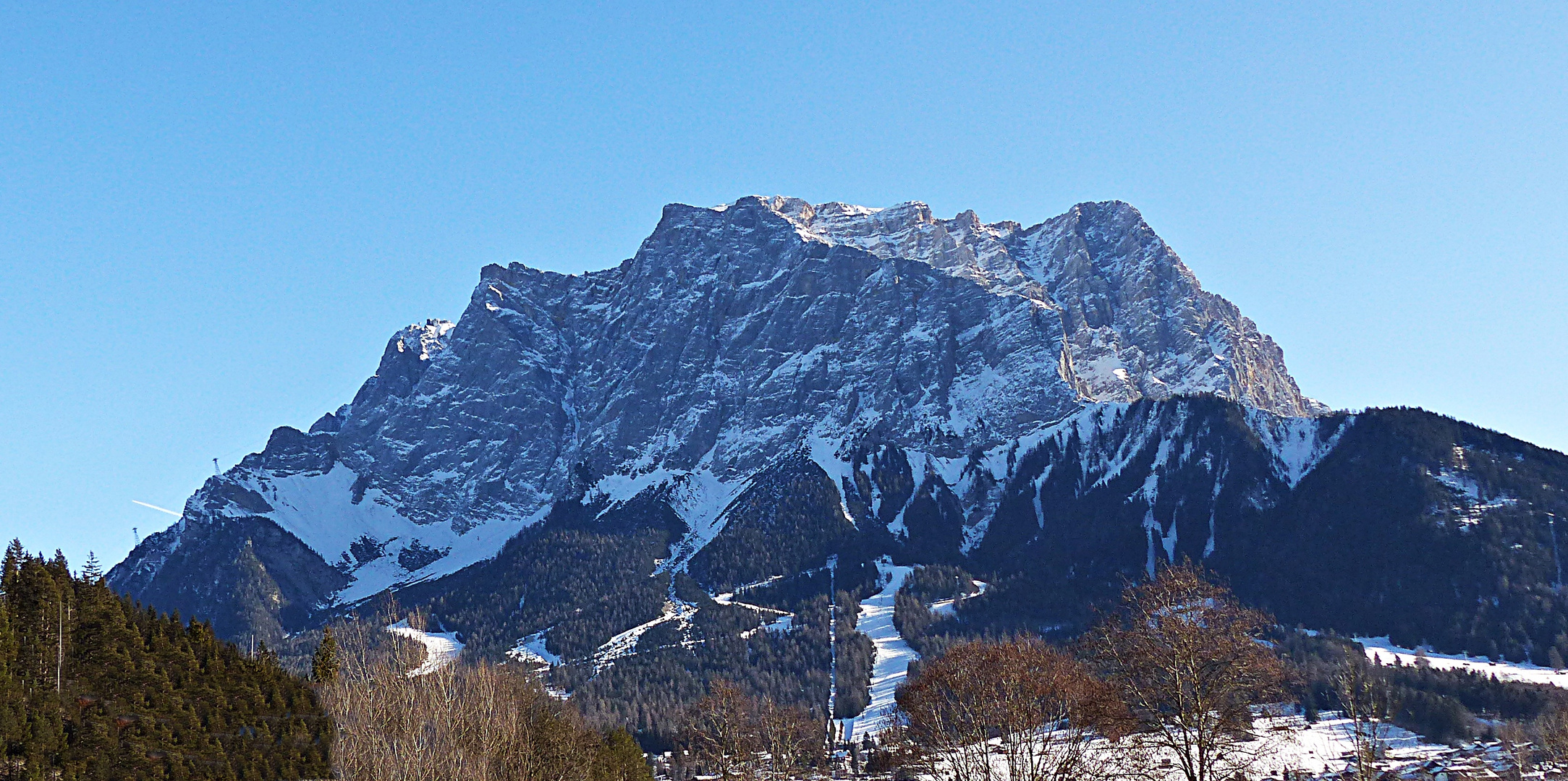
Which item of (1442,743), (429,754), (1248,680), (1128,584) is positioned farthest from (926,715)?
(1442,743)

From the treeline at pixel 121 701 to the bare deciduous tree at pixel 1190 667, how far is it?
53.2m

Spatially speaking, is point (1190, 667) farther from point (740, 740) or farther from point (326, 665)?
point (326, 665)

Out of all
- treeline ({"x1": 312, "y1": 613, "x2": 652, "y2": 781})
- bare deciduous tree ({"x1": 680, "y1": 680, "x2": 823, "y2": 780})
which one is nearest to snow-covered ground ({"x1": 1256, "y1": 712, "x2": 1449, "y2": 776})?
bare deciduous tree ({"x1": 680, "y1": 680, "x2": 823, "y2": 780})

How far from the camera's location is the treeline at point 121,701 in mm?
72438

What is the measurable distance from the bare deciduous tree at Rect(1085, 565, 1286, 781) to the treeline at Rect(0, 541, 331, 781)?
53.2 meters

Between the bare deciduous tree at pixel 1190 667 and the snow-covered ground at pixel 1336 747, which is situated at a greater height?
the bare deciduous tree at pixel 1190 667

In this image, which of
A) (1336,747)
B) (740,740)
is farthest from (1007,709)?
(1336,747)

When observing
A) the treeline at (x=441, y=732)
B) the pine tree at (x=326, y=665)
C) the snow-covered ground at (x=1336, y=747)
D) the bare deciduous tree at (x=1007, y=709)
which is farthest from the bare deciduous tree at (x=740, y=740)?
the snow-covered ground at (x=1336, y=747)

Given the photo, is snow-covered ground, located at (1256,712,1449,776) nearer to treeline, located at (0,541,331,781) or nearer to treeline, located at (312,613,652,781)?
treeline, located at (312,613,652,781)

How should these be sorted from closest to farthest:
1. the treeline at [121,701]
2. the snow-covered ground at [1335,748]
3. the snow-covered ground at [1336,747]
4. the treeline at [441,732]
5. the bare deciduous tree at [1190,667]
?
the bare deciduous tree at [1190,667], the treeline at [121,701], the treeline at [441,732], the snow-covered ground at [1335,748], the snow-covered ground at [1336,747]

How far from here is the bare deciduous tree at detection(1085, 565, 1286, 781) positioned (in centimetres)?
4744

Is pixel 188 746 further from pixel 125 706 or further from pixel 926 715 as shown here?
pixel 926 715

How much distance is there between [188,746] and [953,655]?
47399 mm

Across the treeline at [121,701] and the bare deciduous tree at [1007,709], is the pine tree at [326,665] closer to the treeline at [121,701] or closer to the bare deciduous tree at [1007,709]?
the treeline at [121,701]
